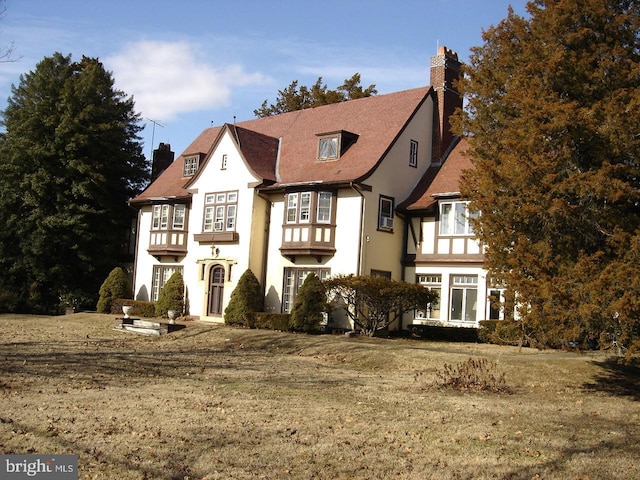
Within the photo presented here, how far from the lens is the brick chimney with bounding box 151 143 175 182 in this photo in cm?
4350

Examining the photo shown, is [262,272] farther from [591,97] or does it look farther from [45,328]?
[591,97]

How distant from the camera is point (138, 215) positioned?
3966 cm

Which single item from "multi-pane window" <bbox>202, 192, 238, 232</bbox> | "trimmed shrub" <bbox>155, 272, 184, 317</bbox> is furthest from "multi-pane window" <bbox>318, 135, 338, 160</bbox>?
"trimmed shrub" <bbox>155, 272, 184, 317</bbox>

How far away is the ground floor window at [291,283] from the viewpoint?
29.3m

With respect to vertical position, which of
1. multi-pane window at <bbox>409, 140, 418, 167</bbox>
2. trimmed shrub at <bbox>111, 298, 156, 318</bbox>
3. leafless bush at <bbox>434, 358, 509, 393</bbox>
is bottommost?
leafless bush at <bbox>434, 358, 509, 393</bbox>

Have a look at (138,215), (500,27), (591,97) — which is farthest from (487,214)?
(138,215)

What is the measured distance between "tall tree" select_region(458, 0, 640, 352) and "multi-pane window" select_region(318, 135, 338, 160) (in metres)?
14.8

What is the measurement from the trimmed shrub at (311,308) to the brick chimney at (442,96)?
9.01m

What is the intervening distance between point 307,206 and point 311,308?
186 inches

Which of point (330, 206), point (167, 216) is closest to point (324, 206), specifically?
point (330, 206)

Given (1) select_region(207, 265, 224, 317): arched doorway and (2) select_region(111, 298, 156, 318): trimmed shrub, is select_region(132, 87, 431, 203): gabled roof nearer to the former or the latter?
(1) select_region(207, 265, 224, 317): arched doorway

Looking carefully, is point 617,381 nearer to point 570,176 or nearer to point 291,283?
point 570,176

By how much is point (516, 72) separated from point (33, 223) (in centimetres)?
3153

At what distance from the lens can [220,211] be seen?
1272 inches
